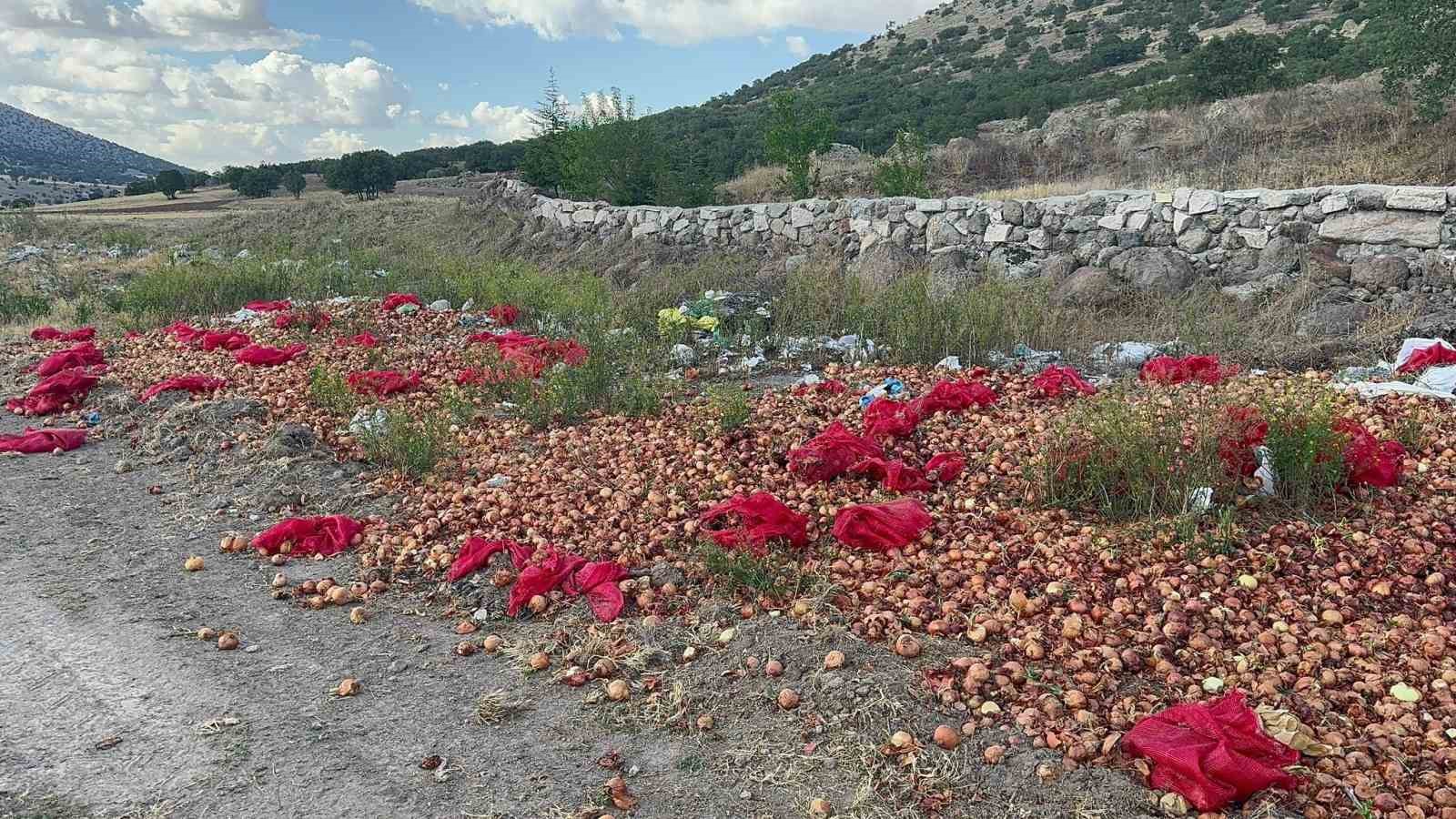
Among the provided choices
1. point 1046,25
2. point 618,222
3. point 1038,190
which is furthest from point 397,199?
point 1046,25

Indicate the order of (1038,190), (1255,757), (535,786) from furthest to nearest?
1. (1038,190)
2. (535,786)
3. (1255,757)

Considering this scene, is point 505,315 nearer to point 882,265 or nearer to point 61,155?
point 882,265

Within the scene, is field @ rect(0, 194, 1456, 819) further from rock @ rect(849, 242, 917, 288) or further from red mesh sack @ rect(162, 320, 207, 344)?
rock @ rect(849, 242, 917, 288)

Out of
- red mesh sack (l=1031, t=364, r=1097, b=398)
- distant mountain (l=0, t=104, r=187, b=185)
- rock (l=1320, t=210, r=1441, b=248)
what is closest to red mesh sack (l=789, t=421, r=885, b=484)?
red mesh sack (l=1031, t=364, r=1097, b=398)

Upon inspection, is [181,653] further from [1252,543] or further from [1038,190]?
[1038,190]

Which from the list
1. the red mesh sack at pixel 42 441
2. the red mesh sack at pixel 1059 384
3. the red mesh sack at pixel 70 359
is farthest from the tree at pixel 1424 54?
the red mesh sack at pixel 70 359

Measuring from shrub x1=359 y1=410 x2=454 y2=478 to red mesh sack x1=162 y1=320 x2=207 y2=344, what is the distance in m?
4.54

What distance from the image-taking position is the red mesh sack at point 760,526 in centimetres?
403

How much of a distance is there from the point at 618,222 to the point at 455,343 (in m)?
6.02

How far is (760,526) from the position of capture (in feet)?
13.4

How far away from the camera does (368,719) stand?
3.12m

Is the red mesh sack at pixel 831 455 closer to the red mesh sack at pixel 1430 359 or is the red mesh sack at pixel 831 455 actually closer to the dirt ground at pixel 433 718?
the dirt ground at pixel 433 718

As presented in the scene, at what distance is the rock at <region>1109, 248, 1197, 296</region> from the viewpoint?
28.8 ft

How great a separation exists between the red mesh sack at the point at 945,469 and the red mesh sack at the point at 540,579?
179cm
